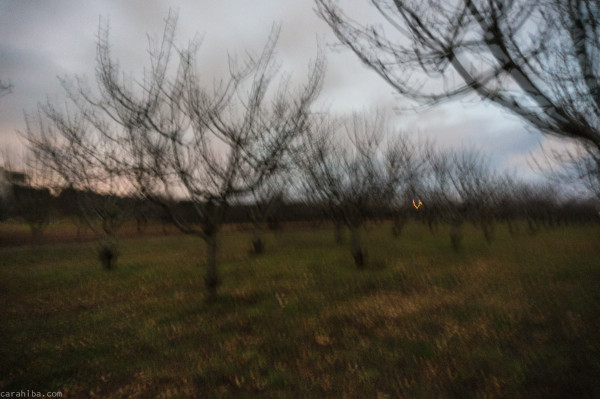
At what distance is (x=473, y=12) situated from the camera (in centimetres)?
271

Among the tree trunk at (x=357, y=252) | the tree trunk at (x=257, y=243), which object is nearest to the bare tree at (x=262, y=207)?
the tree trunk at (x=257, y=243)

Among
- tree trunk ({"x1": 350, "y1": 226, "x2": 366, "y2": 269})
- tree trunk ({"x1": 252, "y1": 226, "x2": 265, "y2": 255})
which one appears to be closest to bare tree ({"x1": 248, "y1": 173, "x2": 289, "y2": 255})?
tree trunk ({"x1": 252, "y1": 226, "x2": 265, "y2": 255})

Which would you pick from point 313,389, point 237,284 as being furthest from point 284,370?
point 237,284

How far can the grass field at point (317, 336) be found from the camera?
11.2 ft

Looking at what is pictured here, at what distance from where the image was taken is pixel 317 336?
186 inches

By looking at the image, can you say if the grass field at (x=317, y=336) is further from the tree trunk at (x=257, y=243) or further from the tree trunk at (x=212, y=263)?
the tree trunk at (x=257, y=243)

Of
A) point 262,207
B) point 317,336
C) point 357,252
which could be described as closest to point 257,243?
point 262,207

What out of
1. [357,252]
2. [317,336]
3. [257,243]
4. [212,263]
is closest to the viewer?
[317,336]

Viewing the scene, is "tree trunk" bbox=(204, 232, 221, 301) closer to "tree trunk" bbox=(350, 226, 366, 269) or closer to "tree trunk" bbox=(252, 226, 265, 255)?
"tree trunk" bbox=(350, 226, 366, 269)

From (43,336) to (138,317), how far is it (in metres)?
1.46

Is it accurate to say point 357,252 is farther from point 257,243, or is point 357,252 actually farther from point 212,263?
point 257,243

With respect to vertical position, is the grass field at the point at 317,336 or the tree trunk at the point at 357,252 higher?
the tree trunk at the point at 357,252

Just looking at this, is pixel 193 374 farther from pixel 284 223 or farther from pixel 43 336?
pixel 284 223

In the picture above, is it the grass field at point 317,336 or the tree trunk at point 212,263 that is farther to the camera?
the tree trunk at point 212,263
